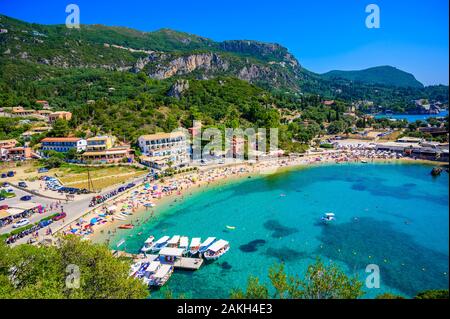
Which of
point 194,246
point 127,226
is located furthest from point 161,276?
point 127,226

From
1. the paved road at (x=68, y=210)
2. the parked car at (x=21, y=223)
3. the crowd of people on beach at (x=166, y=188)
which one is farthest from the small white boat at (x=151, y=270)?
the parked car at (x=21, y=223)

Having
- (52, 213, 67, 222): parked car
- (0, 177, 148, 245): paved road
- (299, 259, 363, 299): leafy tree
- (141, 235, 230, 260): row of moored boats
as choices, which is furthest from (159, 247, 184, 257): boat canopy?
(52, 213, 67, 222): parked car

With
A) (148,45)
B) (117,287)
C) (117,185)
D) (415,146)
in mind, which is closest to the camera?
(117,287)

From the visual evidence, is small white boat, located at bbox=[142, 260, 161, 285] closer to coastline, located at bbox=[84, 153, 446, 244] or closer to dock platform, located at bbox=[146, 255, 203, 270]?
dock platform, located at bbox=[146, 255, 203, 270]

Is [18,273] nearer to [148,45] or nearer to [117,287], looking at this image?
[117,287]

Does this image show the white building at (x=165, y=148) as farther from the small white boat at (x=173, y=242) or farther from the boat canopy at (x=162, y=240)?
the small white boat at (x=173, y=242)
